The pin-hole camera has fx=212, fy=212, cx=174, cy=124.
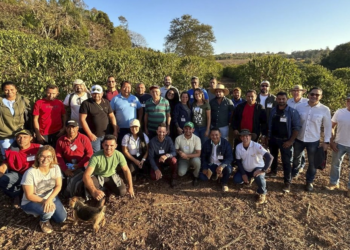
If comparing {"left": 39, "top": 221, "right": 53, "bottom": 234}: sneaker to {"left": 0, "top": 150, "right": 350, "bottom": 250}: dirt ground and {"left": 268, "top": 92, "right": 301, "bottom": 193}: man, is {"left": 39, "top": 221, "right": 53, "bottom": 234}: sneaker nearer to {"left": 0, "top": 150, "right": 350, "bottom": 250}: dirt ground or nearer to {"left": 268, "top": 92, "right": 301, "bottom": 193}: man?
{"left": 0, "top": 150, "right": 350, "bottom": 250}: dirt ground

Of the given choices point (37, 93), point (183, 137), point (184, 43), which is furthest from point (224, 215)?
point (184, 43)

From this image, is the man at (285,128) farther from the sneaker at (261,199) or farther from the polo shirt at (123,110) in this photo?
the polo shirt at (123,110)

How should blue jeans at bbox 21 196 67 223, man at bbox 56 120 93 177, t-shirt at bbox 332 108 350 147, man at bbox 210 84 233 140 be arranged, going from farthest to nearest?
man at bbox 210 84 233 140
t-shirt at bbox 332 108 350 147
man at bbox 56 120 93 177
blue jeans at bbox 21 196 67 223

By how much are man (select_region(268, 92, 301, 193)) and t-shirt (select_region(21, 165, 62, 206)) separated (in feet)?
14.2

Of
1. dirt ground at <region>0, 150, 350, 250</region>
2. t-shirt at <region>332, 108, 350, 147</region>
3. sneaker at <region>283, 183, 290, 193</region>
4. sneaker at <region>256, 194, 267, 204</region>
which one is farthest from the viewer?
sneaker at <region>283, 183, 290, 193</region>

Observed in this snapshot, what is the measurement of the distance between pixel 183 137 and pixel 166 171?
3.75ft

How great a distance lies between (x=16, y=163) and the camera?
3.87 meters

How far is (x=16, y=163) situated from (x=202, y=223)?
3.51 m

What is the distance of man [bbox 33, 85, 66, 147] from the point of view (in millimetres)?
4484

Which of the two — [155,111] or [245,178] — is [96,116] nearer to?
[155,111]

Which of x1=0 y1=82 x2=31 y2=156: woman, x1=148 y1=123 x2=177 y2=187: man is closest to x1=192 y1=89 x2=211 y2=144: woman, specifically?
x1=148 y1=123 x2=177 y2=187: man

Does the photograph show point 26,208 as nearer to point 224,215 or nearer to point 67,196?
point 67,196

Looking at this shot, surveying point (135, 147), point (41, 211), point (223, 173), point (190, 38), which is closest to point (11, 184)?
point (41, 211)

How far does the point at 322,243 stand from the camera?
10.6ft
